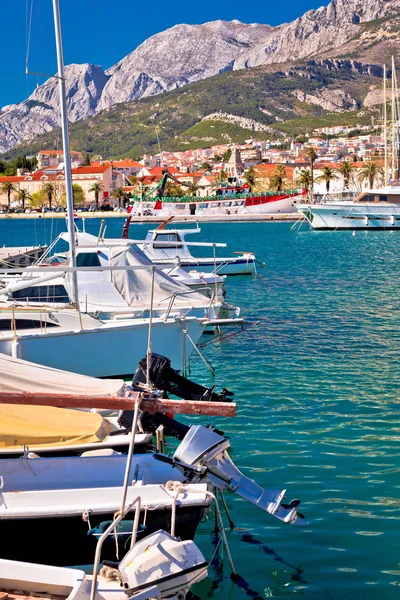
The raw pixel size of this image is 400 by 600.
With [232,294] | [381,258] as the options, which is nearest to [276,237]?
[381,258]

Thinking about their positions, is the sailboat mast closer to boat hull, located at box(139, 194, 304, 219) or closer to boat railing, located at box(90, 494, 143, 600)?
boat railing, located at box(90, 494, 143, 600)

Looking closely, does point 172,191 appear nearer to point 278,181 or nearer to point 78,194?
point 78,194

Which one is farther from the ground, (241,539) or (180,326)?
(180,326)

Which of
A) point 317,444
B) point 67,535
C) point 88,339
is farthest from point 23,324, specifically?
point 67,535

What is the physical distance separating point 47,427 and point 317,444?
15.8ft

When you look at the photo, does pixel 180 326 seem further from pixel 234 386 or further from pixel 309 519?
pixel 309 519

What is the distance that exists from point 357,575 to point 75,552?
2.99 m

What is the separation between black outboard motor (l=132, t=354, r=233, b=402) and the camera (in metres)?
12.3

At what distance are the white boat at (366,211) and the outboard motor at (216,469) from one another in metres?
76.7

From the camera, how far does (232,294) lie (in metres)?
33.6

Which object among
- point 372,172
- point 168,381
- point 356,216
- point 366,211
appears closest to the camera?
point 168,381

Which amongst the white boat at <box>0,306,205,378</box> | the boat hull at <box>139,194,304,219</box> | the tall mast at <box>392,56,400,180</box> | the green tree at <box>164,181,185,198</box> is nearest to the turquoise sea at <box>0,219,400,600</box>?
the white boat at <box>0,306,205,378</box>

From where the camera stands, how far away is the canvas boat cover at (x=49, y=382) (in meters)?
11.5

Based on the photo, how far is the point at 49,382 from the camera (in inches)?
461
